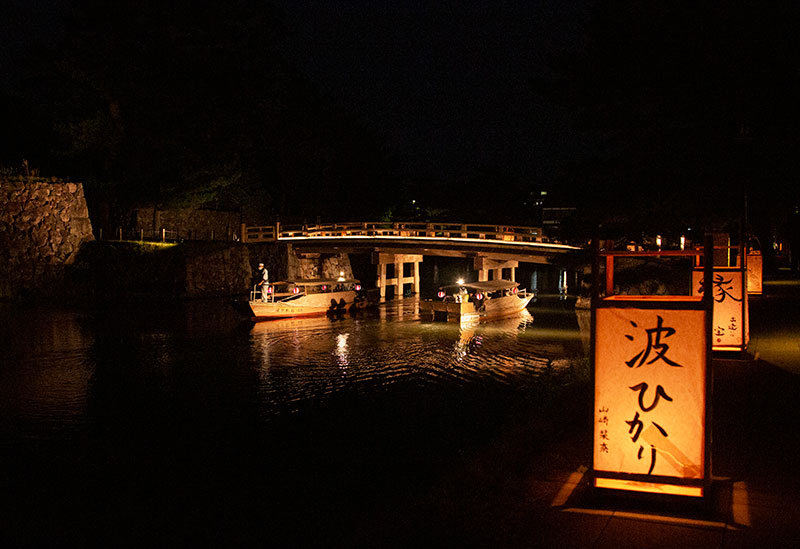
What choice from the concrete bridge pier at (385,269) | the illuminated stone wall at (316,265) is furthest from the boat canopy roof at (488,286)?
the illuminated stone wall at (316,265)

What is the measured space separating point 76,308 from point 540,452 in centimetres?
2903

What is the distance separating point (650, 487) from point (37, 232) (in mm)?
34455

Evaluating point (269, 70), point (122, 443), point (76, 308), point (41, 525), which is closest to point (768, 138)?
point (122, 443)

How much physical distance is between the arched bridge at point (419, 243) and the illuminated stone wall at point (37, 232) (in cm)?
957

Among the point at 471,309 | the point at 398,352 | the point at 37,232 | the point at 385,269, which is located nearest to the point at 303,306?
the point at 471,309

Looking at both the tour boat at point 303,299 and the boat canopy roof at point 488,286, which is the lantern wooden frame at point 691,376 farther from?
the boat canopy roof at point 488,286

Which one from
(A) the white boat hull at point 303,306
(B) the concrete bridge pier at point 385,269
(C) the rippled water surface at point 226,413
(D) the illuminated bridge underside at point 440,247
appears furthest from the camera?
(B) the concrete bridge pier at point 385,269

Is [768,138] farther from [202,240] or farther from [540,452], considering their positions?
[202,240]

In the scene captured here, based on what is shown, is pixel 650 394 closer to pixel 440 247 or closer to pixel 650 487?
pixel 650 487

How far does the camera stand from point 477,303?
29.2 meters

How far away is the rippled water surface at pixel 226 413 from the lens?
8.64 m

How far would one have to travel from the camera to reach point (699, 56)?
1595cm

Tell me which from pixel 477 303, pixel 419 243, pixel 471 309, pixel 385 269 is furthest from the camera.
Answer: pixel 385 269

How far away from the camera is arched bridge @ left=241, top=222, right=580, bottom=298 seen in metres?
31.7
